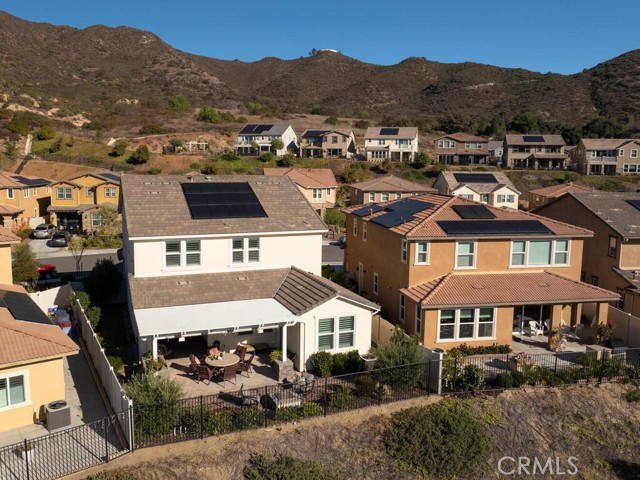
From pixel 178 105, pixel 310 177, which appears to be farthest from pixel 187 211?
pixel 178 105

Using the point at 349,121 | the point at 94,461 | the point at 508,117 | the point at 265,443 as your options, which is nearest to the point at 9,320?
the point at 94,461

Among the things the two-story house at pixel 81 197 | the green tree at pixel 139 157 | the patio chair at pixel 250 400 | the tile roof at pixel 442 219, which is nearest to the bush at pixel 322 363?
the patio chair at pixel 250 400

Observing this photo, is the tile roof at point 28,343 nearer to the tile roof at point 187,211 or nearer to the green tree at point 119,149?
the tile roof at point 187,211

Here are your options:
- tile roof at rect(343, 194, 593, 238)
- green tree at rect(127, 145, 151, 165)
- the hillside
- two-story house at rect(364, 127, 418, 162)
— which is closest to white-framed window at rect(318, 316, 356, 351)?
tile roof at rect(343, 194, 593, 238)

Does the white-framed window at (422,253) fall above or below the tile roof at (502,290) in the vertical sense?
above

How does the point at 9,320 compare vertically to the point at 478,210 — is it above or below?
below

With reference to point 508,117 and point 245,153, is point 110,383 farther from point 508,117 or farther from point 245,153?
point 508,117

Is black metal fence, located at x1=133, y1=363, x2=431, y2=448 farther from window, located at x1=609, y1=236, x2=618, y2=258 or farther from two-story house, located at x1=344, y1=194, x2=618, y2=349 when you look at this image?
window, located at x1=609, y1=236, x2=618, y2=258

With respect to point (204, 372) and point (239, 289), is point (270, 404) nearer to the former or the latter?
point (204, 372)
